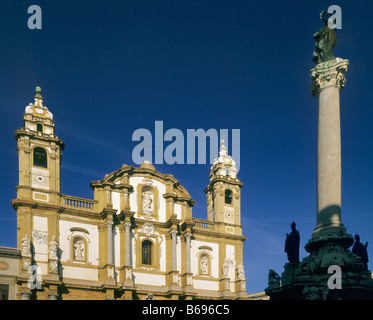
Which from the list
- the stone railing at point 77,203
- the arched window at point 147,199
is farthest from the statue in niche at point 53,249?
the arched window at point 147,199

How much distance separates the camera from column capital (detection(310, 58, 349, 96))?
1445 cm

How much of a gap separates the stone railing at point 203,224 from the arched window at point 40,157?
1220 cm

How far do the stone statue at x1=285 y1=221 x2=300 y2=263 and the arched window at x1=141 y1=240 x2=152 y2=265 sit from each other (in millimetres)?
19698

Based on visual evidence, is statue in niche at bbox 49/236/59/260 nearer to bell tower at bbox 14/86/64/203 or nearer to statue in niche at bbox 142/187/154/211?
bell tower at bbox 14/86/64/203

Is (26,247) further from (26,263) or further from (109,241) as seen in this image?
(109,241)

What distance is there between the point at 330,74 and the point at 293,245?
5.69 m

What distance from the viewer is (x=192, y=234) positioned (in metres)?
34.5

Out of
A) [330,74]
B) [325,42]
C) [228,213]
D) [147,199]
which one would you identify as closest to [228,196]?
[228,213]

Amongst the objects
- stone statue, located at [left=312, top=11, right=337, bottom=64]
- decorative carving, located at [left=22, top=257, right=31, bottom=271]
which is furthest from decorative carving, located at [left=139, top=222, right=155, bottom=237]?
stone statue, located at [left=312, top=11, right=337, bottom=64]

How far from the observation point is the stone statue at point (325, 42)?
49.5 ft

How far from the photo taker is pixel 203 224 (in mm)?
35562
